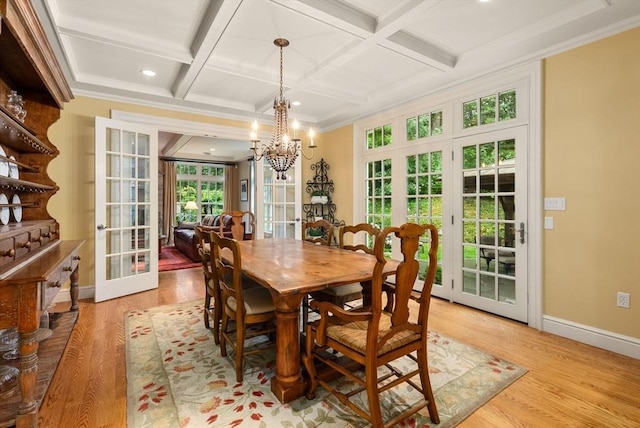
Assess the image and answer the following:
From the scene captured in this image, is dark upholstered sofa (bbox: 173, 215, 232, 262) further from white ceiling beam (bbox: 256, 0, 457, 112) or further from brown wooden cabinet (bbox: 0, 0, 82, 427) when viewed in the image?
white ceiling beam (bbox: 256, 0, 457, 112)

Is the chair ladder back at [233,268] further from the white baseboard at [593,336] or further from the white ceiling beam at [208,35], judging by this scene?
the white baseboard at [593,336]

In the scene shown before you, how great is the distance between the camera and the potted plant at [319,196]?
5.38 meters

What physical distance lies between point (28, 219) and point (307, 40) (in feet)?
9.27

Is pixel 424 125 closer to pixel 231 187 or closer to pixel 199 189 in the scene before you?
pixel 231 187

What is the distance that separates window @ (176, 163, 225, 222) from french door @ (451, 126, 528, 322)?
776 centimetres

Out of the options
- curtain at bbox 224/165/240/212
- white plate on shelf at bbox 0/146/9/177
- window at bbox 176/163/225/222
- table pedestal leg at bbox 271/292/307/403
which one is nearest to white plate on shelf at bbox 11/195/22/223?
white plate on shelf at bbox 0/146/9/177

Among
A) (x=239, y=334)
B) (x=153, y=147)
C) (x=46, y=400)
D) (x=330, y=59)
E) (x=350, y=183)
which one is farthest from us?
(x=350, y=183)

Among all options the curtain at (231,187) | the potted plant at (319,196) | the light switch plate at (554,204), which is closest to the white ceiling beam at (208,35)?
the potted plant at (319,196)

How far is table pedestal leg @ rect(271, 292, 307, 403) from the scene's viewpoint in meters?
1.80

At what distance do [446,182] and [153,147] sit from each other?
3.70 metres

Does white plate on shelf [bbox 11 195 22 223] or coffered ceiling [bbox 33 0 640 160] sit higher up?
coffered ceiling [bbox 33 0 640 160]

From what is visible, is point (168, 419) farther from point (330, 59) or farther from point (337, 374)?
point (330, 59)

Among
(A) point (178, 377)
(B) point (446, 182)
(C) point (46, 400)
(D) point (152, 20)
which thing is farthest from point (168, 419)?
(B) point (446, 182)

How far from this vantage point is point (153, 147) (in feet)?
13.7
